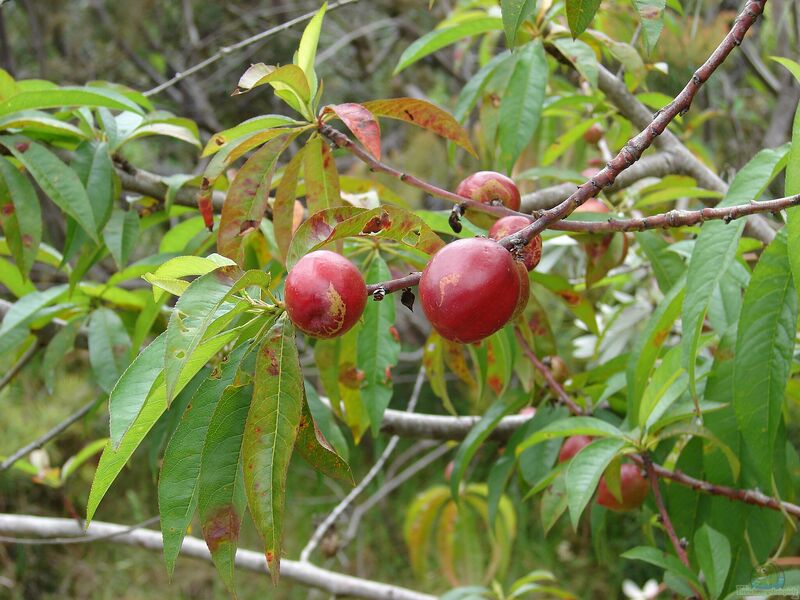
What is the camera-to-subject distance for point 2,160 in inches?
37.4

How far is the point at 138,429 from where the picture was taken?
522 millimetres

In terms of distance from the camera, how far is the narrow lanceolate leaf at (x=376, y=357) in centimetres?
89

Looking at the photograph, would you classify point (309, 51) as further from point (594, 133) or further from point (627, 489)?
point (594, 133)

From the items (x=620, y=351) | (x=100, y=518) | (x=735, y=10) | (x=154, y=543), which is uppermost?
(x=735, y=10)

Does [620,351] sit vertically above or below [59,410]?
above

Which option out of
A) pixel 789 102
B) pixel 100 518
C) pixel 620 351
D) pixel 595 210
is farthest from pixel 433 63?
pixel 100 518

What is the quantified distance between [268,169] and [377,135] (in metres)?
0.12

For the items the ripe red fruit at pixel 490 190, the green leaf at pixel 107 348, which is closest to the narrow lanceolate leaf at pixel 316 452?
the ripe red fruit at pixel 490 190

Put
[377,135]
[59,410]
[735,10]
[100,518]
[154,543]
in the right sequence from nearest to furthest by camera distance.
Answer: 1. [377,135]
2. [154,543]
3. [735,10]
4. [59,410]
5. [100,518]

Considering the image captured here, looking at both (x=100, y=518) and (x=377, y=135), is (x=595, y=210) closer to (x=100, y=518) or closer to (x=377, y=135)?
(x=377, y=135)

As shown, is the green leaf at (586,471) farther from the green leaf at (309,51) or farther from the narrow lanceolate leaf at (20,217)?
the narrow lanceolate leaf at (20,217)

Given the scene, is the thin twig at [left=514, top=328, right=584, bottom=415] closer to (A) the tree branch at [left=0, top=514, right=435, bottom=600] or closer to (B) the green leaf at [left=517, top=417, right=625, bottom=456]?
(B) the green leaf at [left=517, top=417, right=625, bottom=456]

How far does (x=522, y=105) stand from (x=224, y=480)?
64 centimetres

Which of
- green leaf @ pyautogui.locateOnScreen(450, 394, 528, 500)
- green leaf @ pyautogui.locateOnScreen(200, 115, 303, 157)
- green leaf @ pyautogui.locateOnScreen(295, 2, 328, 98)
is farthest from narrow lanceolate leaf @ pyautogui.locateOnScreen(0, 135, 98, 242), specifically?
green leaf @ pyautogui.locateOnScreen(450, 394, 528, 500)
